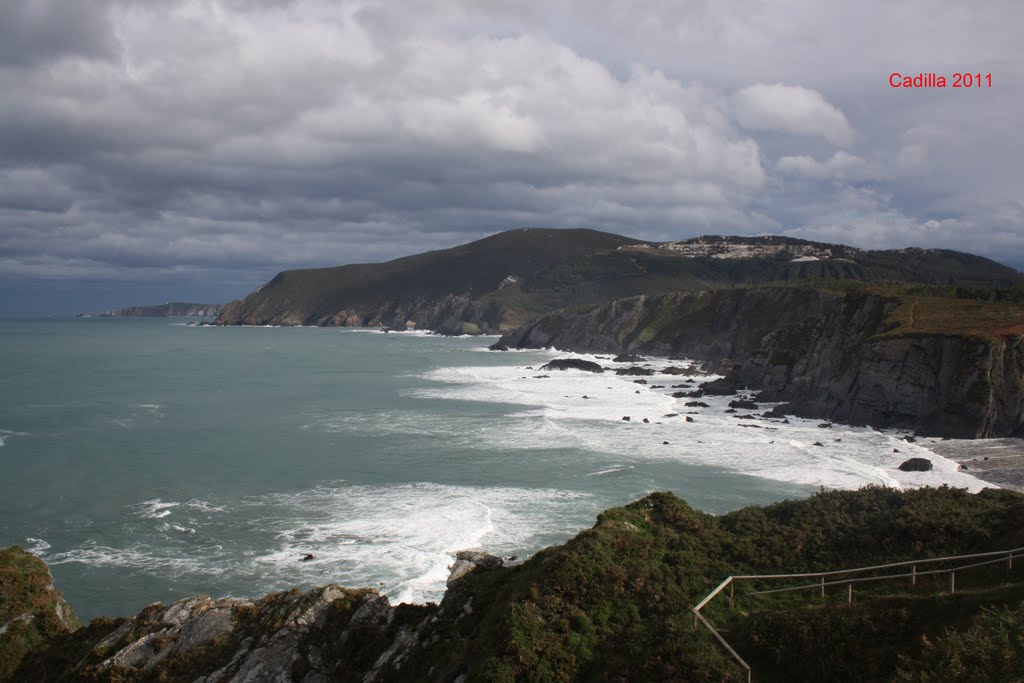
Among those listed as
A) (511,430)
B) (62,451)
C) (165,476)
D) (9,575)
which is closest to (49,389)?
(62,451)

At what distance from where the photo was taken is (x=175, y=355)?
130625 millimetres

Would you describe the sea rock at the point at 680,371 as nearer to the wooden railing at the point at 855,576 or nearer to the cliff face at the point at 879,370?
the cliff face at the point at 879,370

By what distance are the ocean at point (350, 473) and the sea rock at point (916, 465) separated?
1103mm

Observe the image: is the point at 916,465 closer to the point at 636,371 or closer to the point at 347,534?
the point at 347,534

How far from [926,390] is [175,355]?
120 metres

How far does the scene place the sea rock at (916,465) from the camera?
1543 inches

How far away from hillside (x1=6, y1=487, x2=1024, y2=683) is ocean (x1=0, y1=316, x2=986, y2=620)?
260 inches

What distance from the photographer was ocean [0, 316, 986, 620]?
2606cm

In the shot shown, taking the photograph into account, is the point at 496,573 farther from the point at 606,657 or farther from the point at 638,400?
the point at 638,400

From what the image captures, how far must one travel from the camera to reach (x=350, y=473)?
39312 mm

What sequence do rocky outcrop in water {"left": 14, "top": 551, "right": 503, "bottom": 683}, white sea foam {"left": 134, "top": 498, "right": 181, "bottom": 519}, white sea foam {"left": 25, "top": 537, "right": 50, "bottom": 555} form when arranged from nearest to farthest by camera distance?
rocky outcrop in water {"left": 14, "top": 551, "right": 503, "bottom": 683}
white sea foam {"left": 25, "top": 537, "right": 50, "bottom": 555}
white sea foam {"left": 134, "top": 498, "right": 181, "bottom": 519}

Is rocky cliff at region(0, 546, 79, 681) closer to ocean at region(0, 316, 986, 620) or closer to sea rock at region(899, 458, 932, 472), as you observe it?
ocean at region(0, 316, 986, 620)

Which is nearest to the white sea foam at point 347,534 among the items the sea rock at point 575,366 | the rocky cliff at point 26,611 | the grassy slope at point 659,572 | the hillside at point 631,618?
the rocky cliff at point 26,611

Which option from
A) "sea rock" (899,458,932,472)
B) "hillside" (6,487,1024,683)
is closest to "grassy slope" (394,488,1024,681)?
"hillside" (6,487,1024,683)
